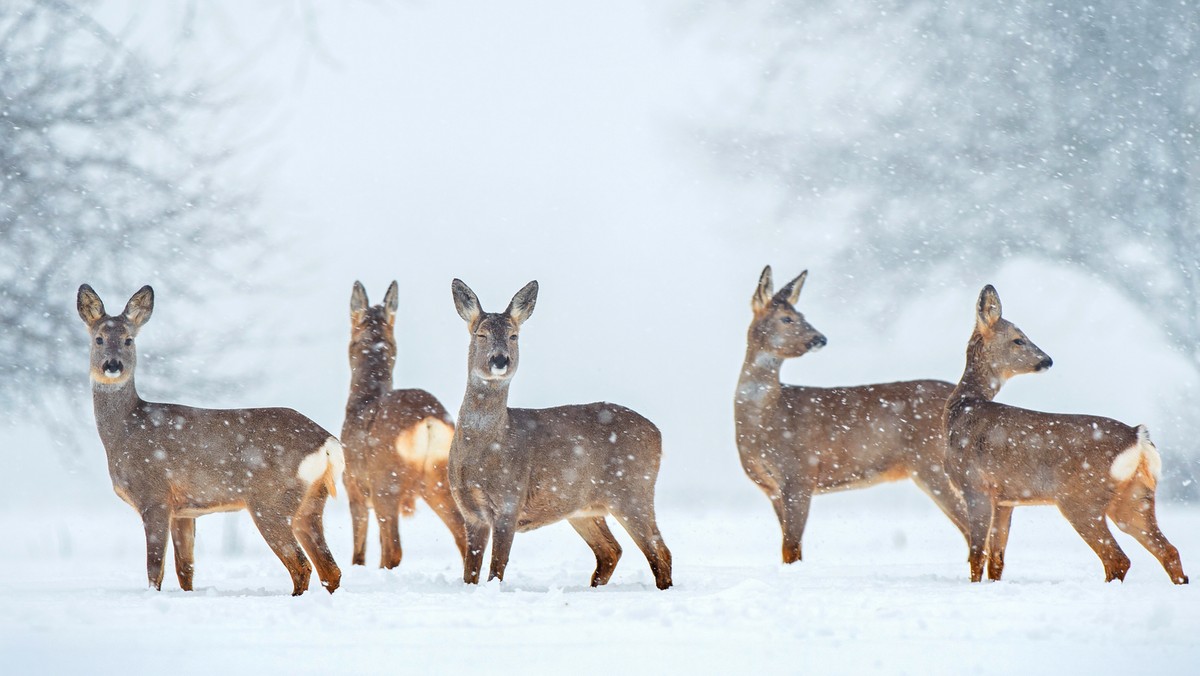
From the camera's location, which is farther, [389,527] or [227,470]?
[389,527]

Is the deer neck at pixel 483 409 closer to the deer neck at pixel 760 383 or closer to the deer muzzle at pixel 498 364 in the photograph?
the deer muzzle at pixel 498 364

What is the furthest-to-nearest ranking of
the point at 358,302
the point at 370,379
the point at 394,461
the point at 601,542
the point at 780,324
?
the point at 358,302
the point at 370,379
the point at 780,324
the point at 394,461
the point at 601,542

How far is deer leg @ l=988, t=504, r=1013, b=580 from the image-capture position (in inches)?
333

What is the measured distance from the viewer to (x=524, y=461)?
26.2 feet

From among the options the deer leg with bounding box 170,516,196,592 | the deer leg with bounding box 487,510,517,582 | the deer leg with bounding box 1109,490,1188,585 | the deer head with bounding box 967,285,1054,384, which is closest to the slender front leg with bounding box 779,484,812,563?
the deer head with bounding box 967,285,1054,384

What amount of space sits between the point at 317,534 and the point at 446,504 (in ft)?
7.84

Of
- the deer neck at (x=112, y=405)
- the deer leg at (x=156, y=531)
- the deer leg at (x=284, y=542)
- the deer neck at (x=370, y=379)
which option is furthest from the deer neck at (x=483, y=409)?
the deer neck at (x=370, y=379)

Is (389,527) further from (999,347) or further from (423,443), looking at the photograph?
(999,347)

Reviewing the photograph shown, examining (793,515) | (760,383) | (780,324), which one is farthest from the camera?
(760,383)

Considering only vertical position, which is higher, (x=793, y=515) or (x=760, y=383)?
(x=760, y=383)

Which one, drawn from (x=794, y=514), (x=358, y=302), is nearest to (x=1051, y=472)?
(x=794, y=514)

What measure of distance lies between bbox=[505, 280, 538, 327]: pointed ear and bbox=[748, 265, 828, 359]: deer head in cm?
274

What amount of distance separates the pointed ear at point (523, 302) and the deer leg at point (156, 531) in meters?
2.32

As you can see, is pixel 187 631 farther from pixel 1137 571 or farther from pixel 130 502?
pixel 1137 571
